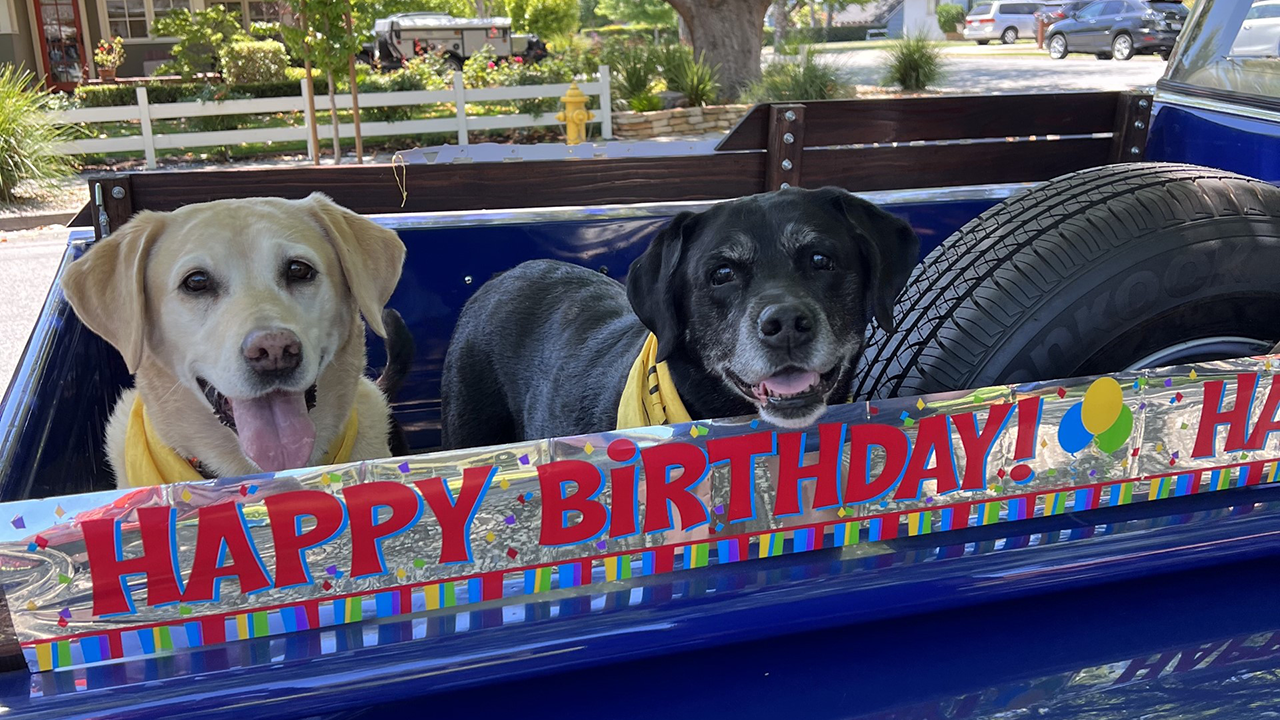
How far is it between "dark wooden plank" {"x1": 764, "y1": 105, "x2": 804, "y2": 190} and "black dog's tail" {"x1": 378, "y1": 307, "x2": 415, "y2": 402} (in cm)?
160

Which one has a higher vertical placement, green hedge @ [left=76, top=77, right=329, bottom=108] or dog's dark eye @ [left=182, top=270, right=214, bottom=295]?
dog's dark eye @ [left=182, top=270, right=214, bottom=295]

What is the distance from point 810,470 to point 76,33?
29.8 metres

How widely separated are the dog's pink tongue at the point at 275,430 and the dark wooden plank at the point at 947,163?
2.45 m

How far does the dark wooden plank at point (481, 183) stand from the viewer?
3.34 metres

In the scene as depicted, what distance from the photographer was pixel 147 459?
7.08 feet

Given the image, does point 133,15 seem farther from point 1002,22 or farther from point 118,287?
point 1002,22

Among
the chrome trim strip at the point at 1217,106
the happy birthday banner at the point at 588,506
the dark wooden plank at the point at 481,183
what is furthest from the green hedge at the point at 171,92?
the happy birthday banner at the point at 588,506

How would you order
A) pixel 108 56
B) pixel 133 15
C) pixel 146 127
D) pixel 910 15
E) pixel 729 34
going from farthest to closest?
pixel 910 15
pixel 133 15
pixel 108 56
pixel 729 34
pixel 146 127

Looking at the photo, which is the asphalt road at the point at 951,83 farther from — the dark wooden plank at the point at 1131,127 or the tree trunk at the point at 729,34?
the dark wooden plank at the point at 1131,127

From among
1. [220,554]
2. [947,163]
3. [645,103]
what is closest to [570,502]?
[220,554]

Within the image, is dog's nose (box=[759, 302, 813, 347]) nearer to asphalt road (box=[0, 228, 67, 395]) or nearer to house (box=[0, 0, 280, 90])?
asphalt road (box=[0, 228, 67, 395])

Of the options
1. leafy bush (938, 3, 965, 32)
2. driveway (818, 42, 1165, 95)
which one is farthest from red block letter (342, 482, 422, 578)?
leafy bush (938, 3, 965, 32)

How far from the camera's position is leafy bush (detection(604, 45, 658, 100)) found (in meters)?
19.4

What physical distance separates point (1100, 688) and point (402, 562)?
35.3 inches
